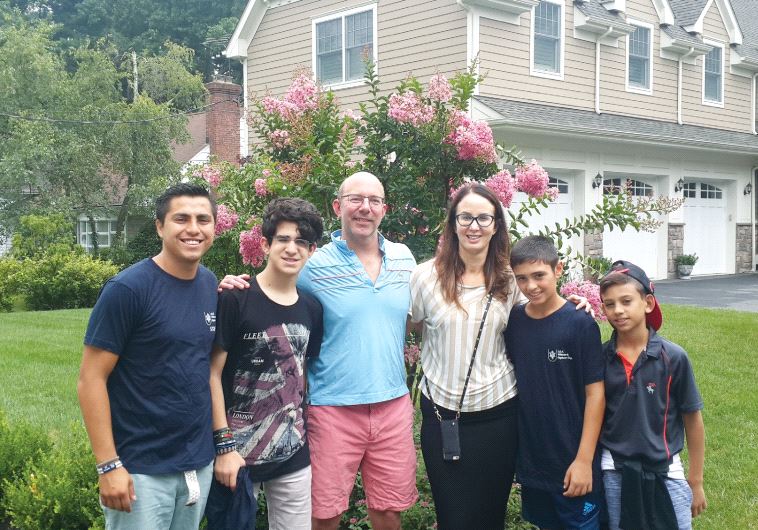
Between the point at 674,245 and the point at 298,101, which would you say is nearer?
the point at 298,101

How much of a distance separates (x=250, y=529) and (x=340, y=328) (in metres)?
0.85

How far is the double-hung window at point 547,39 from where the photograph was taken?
13992 mm

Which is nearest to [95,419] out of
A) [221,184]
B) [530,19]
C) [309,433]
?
[309,433]

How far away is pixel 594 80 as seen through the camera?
1509cm

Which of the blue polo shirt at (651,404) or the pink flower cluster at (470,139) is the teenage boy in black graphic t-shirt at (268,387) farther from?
the pink flower cluster at (470,139)

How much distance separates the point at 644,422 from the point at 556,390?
343mm

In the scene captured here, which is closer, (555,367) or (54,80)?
(555,367)

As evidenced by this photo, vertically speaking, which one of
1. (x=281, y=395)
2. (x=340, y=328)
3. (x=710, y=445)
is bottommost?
(x=710, y=445)

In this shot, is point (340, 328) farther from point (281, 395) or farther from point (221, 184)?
point (221, 184)

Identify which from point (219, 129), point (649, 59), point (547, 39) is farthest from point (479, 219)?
point (219, 129)

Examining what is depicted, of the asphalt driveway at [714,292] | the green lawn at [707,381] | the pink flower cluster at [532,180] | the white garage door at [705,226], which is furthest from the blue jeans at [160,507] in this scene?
the white garage door at [705,226]

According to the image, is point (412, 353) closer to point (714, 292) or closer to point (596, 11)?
point (714, 292)

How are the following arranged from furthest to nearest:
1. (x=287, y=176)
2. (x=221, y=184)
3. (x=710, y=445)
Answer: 1. (x=710, y=445)
2. (x=221, y=184)
3. (x=287, y=176)

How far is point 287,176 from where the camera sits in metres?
4.23
